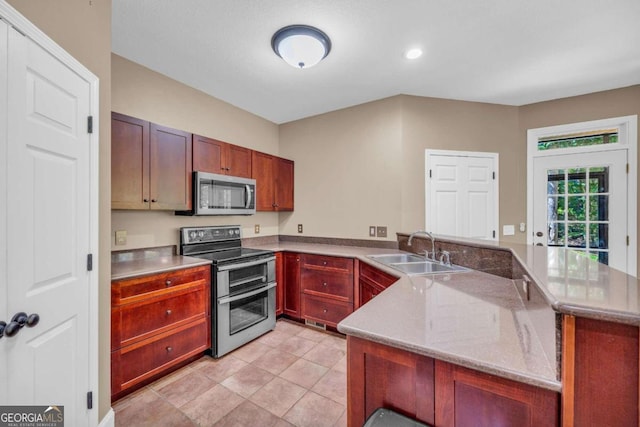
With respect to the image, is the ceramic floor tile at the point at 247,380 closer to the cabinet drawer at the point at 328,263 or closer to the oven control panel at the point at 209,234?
the cabinet drawer at the point at 328,263

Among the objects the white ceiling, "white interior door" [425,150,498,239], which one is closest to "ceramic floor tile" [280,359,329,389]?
"white interior door" [425,150,498,239]

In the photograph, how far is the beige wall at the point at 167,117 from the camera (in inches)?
90.8

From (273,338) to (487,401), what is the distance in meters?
2.29

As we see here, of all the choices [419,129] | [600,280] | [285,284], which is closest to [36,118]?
[600,280]

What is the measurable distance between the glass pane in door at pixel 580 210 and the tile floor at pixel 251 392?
2.94 metres

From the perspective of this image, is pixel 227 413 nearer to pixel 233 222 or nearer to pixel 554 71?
pixel 233 222

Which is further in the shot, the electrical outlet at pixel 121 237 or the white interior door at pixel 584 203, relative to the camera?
the white interior door at pixel 584 203

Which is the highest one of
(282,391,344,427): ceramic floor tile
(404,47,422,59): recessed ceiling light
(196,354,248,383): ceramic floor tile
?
(404,47,422,59): recessed ceiling light

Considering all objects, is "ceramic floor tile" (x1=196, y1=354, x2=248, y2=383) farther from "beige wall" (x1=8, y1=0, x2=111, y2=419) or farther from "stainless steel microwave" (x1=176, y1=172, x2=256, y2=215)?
"stainless steel microwave" (x1=176, y1=172, x2=256, y2=215)

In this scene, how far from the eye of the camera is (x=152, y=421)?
1.67 metres

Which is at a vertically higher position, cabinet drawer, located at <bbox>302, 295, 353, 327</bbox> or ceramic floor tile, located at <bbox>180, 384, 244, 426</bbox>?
cabinet drawer, located at <bbox>302, 295, 353, 327</bbox>

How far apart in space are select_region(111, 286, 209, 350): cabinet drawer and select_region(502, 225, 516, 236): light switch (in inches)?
137

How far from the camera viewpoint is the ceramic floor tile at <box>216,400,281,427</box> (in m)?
1.67

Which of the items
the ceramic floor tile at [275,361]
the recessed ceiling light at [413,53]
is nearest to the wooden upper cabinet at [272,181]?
the ceramic floor tile at [275,361]
